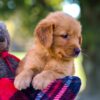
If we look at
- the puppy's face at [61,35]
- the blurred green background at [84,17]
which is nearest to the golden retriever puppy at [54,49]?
Result: the puppy's face at [61,35]

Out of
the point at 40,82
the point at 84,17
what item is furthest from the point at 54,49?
the point at 84,17

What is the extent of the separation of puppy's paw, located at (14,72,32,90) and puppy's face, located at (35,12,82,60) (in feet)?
0.61

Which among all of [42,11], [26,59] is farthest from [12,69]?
[42,11]

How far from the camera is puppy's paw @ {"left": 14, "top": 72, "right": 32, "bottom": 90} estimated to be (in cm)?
203

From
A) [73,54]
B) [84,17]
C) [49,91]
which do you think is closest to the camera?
[49,91]

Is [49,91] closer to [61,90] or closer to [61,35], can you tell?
[61,90]

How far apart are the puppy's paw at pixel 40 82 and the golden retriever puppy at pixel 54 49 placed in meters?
0.04

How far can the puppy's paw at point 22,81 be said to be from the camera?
2029 mm

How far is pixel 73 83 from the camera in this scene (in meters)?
2.03

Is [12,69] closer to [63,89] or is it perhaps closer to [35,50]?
[35,50]

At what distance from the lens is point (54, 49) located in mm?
2197

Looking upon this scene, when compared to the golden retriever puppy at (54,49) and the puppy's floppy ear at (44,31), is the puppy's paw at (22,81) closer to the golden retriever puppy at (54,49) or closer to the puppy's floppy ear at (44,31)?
the golden retriever puppy at (54,49)

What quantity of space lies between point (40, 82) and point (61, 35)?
11.3 inches

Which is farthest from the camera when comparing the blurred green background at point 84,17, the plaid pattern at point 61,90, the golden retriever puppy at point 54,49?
the blurred green background at point 84,17
